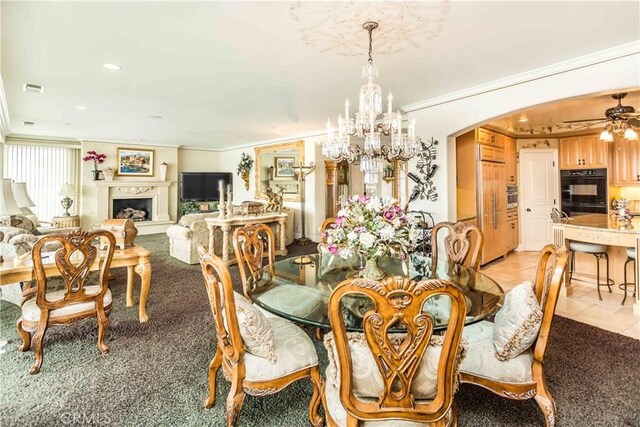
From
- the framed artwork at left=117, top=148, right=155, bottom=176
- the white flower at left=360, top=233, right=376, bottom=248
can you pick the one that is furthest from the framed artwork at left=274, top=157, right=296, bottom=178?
the white flower at left=360, top=233, right=376, bottom=248

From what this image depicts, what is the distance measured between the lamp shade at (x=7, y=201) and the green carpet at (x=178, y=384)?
3.56 feet

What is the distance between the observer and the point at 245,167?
29.8 feet

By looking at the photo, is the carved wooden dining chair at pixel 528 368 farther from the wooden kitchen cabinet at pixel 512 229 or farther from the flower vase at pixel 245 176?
the flower vase at pixel 245 176

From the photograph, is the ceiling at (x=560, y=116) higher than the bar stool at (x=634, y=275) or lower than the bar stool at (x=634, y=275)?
higher

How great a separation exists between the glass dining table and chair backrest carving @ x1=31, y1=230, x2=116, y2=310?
1330 millimetres

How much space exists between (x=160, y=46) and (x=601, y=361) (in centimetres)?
440

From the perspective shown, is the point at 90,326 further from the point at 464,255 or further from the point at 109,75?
the point at 464,255

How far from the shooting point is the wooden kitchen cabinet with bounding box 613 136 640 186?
18.1 ft

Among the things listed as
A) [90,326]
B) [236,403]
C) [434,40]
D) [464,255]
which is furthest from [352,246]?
[90,326]

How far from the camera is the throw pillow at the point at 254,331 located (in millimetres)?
1516

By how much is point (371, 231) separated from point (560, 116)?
194 inches

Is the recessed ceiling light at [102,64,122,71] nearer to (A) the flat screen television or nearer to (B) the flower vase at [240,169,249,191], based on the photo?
(B) the flower vase at [240,169,249,191]

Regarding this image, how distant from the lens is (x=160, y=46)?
9.17 feet

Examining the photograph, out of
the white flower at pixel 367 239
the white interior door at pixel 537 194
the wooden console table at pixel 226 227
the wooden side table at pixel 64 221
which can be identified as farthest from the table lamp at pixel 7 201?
the white interior door at pixel 537 194
